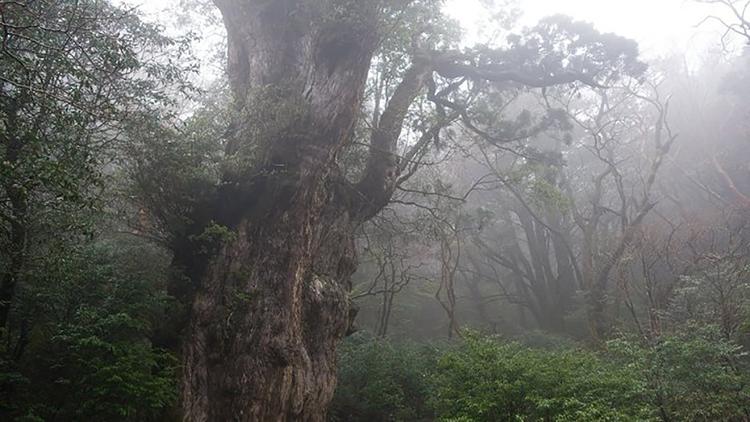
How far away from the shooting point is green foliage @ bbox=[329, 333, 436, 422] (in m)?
10.6

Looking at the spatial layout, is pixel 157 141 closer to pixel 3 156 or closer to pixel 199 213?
pixel 199 213

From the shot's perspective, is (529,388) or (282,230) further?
(282,230)

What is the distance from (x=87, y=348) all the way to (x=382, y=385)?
5912 millimetres

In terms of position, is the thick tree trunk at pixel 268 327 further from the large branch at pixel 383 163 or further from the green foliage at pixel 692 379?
the green foliage at pixel 692 379

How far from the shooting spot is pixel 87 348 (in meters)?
6.31

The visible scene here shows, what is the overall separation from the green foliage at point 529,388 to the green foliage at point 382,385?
3.61m

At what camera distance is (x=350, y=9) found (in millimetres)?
8320

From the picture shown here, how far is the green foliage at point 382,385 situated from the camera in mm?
10570

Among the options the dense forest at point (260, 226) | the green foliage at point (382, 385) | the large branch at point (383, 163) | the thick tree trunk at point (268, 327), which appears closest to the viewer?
the dense forest at point (260, 226)

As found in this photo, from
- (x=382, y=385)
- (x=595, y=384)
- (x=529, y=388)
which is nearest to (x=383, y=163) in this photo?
(x=382, y=385)

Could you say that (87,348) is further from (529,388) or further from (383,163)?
(383,163)

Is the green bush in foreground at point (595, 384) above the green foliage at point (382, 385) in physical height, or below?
above

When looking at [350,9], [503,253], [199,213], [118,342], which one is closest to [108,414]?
[118,342]

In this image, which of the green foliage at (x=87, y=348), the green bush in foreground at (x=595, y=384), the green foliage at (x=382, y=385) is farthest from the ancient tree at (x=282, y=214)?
the green foliage at (x=382, y=385)
